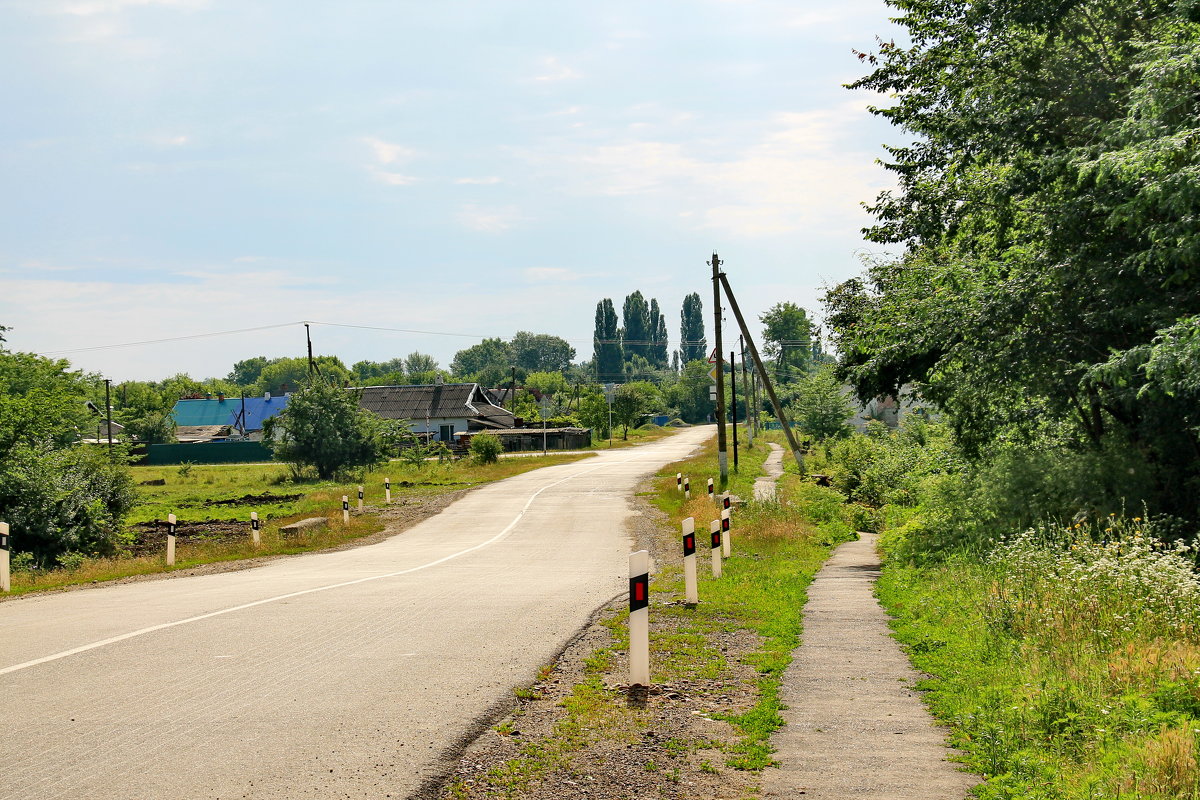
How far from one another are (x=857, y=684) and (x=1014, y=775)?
256 centimetres

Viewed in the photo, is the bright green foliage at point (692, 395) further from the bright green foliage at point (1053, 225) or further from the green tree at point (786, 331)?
the bright green foliage at point (1053, 225)

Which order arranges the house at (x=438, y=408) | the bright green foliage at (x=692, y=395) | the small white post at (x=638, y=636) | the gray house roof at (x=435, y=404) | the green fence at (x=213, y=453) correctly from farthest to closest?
the bright green foliage at (x=692, y=395) < the gray house roof at (x=435, y=404) < the house at (x=438, y=408) < the green fence at (x=213, y=453) < the small white post at (x=638, y=636)

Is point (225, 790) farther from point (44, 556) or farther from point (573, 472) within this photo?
point (573, 472)

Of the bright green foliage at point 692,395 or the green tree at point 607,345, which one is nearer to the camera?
the bright green foliage at point 692,395

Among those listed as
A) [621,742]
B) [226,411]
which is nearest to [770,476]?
[621,742]

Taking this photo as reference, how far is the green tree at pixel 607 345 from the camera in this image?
180 m

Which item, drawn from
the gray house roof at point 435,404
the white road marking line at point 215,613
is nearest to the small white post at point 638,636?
the white road marking line at point 215,613

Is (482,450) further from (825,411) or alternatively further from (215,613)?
(215,613)

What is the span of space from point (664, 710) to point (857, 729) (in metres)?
1.44

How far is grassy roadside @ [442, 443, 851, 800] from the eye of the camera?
222 inches

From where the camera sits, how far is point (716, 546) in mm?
14953

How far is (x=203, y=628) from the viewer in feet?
32.5

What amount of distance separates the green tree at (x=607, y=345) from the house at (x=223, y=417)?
6513 cm

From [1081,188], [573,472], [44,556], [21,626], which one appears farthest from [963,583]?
[573,472]
